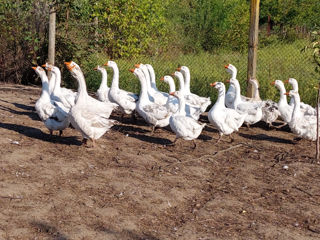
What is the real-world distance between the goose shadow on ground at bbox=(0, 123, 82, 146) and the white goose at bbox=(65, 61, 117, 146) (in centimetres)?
34

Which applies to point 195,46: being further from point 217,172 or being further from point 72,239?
point 72,239

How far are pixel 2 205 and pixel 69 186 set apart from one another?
38.7 inches

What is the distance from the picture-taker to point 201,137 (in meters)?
9.23

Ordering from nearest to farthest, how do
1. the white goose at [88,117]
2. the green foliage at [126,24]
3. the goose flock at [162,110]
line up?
the white goose at [88,117] < the goose flock at [162,110] < the green foliage at [126,24]

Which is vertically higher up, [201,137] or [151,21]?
[151,21]

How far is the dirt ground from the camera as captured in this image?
16.5 ft

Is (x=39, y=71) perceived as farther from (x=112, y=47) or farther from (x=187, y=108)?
(x=112, y=47)

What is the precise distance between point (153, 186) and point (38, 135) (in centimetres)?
311

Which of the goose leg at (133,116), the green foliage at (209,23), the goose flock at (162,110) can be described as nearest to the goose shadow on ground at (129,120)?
the goose leg at (133,116)

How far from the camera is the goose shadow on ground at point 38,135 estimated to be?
8.24 metres

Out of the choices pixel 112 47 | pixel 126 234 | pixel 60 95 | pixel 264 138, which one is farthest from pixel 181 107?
pixel 112 47

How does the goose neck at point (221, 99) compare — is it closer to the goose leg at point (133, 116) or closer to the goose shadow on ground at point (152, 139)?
the goose shadow on ground at point (152, 139)

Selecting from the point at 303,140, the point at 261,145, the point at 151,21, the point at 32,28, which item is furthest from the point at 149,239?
the point at 151,21

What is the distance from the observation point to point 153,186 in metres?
6.30
